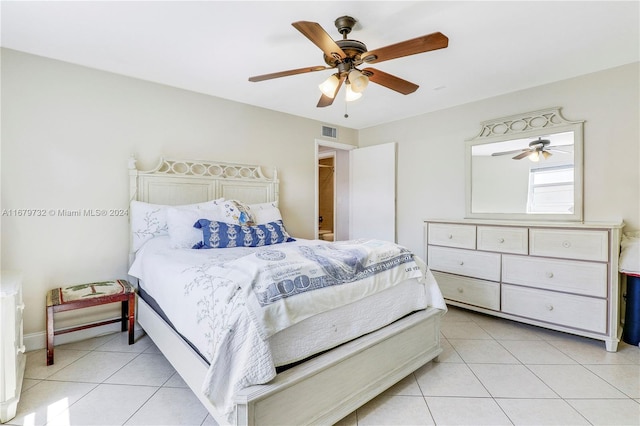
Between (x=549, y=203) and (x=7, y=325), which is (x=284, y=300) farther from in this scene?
(x=549, y=203)

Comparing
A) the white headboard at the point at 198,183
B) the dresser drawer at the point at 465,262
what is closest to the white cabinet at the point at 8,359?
the white headboard at the point at 198,183

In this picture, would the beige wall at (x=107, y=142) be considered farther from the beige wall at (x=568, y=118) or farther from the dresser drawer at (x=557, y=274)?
the dresser drawer at (x=557, y=274)

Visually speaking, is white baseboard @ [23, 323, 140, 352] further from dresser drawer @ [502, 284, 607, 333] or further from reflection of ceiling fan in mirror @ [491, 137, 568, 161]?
reflection of ceiling fan in mirror @ [491, 137, 568, 161]

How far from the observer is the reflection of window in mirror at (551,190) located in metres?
3.01

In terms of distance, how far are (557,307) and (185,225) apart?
11.1ft

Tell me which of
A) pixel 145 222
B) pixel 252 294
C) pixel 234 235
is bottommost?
pixel 252 294

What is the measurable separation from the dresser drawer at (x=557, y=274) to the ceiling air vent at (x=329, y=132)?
9.34ft

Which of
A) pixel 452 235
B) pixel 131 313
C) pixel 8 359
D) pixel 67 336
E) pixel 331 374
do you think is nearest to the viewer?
pixel 331 374

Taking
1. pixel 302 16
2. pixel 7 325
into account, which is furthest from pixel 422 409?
pixel 302 16


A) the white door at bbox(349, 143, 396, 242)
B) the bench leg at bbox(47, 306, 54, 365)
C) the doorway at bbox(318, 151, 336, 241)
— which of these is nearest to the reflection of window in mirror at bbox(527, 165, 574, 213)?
the white door at bbox(349, 143, 396, 242)

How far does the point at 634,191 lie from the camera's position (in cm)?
268

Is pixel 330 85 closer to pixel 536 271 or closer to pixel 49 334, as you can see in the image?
pixel 536 271

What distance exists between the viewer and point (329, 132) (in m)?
4.62

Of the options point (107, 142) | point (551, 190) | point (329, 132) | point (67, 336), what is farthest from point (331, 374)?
point (329, 132)
